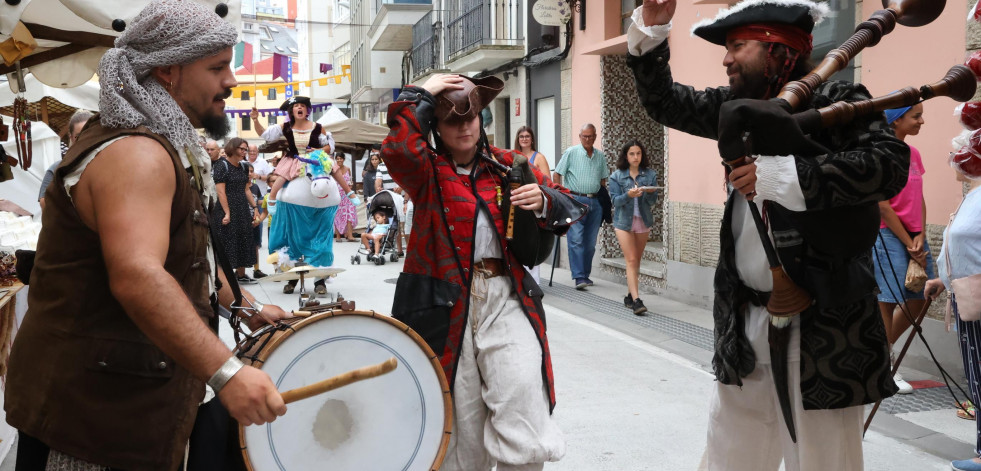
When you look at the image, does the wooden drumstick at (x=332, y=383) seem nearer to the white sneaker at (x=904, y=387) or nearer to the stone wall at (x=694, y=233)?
the white sneaker at (x=904, y=387)

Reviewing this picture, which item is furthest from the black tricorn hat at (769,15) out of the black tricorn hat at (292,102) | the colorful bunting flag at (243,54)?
the colorful bunting flag at (243,54)

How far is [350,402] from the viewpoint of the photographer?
272 cm

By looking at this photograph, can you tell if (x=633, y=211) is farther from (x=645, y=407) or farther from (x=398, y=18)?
(x=398, y=18)

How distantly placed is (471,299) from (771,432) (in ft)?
3.79

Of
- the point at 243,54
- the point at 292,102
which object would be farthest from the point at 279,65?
the point at 292,102

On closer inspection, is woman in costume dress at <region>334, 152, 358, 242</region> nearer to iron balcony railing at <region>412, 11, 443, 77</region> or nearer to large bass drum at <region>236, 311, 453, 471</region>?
iron balcony railing at <region>412, 11, 443, 77</region>

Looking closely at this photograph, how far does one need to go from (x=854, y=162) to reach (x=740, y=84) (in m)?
0.50

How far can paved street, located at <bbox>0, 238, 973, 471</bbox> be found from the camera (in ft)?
16.0

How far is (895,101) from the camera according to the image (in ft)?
8.46

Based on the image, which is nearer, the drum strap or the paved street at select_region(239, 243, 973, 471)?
the drum strap

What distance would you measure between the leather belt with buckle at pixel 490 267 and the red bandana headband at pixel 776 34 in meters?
1.17

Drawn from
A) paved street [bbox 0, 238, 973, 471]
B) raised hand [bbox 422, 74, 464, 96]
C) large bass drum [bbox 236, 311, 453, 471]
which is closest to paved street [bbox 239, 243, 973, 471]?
paved street [bbox 0, 238, 973, 471]

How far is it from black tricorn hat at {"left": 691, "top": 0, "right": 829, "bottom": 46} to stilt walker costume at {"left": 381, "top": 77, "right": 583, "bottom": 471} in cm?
92

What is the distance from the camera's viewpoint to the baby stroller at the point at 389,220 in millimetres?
15027
